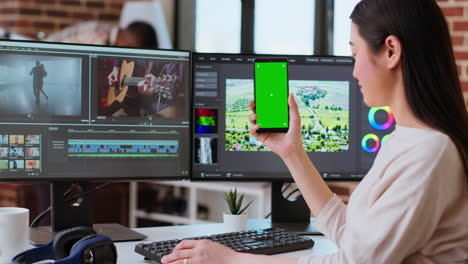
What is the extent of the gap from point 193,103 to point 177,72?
0.31 feet

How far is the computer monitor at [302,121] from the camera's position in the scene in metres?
1.80

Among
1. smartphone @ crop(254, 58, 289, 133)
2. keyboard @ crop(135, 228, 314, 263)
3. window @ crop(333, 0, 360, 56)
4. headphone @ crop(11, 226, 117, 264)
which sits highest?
window @ crop(333, 0, 360, 56)

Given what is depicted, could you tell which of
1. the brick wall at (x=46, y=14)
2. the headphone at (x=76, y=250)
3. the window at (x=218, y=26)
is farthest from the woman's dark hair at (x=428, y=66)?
the brick wall at (x=46, y=14)

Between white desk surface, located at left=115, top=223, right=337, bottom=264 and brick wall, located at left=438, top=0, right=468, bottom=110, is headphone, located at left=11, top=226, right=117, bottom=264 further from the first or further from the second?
brick wall, located at left=438, top=0, right=468, bottom=110

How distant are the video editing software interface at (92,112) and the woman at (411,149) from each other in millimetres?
644

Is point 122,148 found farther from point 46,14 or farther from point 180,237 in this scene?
point 46,14

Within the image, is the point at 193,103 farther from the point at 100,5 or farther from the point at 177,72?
the point at 100,5

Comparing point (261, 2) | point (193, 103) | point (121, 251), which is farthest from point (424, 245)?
point (261, 2)

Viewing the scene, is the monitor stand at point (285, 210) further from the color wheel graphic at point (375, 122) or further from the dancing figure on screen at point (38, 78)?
the dancing figure on screen at point (38, 78)

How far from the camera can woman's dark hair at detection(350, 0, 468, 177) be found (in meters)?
1.14

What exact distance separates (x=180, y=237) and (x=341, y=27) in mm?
2161

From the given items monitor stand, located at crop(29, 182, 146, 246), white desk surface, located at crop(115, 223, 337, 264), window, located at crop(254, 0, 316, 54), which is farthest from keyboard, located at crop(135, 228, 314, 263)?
window, located at crop(254, 0, 316, 54)

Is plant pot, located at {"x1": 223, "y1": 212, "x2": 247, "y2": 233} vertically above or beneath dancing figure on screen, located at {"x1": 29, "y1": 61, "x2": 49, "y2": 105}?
beneath

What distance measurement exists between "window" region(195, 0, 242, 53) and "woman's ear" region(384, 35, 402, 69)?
307 cm
